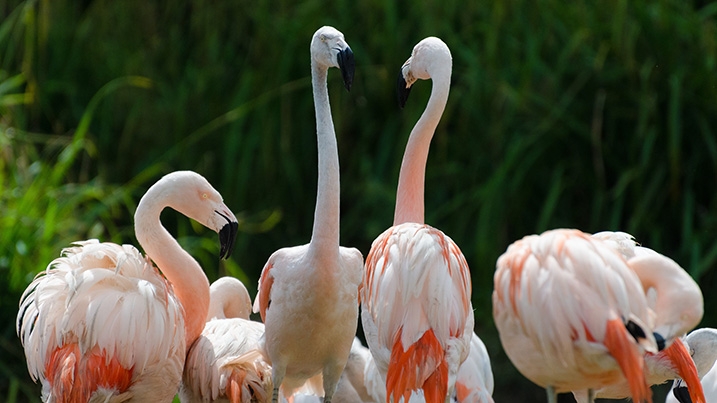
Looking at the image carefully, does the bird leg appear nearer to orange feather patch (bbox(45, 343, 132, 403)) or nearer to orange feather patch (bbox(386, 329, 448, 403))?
orange feather patch (bbox(386, 329, 448, 403))

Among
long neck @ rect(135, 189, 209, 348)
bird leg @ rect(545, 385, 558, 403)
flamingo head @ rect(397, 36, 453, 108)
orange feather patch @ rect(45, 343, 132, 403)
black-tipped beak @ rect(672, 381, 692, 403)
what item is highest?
flamingo head @ rect(397, 36, 453, 108)

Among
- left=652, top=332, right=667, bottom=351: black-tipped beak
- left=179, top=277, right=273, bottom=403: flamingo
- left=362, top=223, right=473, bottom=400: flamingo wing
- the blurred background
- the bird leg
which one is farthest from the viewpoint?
the blurred background

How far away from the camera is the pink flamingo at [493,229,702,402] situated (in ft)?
11.5

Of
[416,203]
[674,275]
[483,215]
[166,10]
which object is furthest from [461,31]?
[674,275]

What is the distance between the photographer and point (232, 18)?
8.33 metres

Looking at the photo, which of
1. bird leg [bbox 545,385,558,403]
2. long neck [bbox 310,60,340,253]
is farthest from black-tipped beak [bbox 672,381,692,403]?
long neck [bbox 310,60,340,253]

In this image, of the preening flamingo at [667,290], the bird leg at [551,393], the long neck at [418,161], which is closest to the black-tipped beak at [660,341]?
the preening flamingo at [667,290]

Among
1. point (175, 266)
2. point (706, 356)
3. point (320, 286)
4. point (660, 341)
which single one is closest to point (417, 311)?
point (320, 286)

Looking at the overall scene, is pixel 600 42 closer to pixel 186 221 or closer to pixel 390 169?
pixel 390 169

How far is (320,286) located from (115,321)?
811 millimetres

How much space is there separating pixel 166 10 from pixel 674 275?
5554 millimetres

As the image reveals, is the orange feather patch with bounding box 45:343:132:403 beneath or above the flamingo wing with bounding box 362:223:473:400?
beneath

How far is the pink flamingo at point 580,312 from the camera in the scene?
3516 millimetres

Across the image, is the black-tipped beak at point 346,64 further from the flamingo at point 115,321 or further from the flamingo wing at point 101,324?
the flamingo wing at point 101,324
